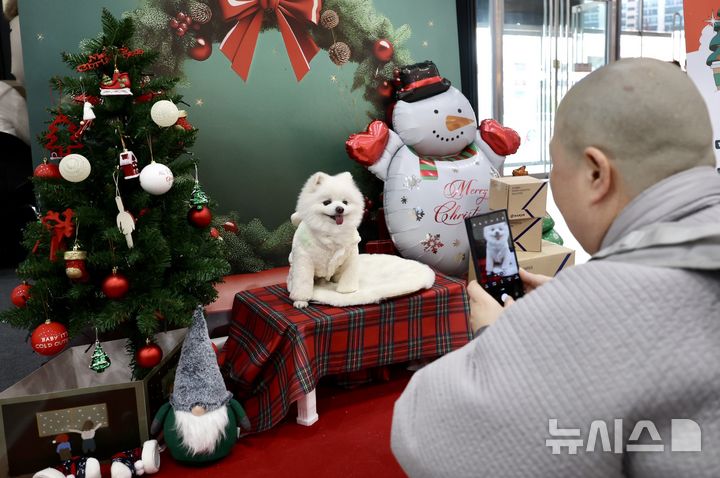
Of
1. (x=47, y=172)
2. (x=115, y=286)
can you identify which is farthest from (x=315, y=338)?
(x=47, y=172)

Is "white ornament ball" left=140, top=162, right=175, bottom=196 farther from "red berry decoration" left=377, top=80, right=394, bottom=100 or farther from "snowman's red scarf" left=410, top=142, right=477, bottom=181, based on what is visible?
"red berry decoration" left=377, top=80, right=394, bottom=100

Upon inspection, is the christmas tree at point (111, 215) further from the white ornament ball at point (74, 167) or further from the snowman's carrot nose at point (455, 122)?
the snowman's carrot nose at point (455, 122)

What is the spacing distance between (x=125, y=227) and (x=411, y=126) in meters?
1.62

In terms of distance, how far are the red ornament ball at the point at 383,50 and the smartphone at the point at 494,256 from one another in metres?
2.00

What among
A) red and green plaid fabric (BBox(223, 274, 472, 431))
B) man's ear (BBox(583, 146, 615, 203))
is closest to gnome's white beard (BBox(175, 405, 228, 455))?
red and green plaid fabric (BBox(223, 274, 472, 431))

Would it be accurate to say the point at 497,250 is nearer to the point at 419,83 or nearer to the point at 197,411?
→ the point at 197,411

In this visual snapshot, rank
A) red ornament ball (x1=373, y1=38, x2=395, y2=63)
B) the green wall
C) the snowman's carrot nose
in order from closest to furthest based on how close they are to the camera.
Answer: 1. the green wall
2. the snowman's carrot nose
3. red ornament ball (x1=373, y1=38, x2=395, y2=63)

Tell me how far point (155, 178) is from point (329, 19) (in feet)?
5.54

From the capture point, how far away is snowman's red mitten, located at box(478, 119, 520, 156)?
10.9 feet

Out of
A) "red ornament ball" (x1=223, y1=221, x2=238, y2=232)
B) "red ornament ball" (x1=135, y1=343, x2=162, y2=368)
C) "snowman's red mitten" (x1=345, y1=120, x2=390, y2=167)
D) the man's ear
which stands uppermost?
the man's ear

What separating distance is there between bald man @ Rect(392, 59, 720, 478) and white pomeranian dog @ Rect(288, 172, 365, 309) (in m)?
1.53

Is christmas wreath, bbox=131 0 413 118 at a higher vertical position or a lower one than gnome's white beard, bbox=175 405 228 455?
higher

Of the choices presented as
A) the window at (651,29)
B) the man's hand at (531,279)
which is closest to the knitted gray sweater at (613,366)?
the man's hand at (531,279)

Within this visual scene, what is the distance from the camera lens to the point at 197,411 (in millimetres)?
2014
